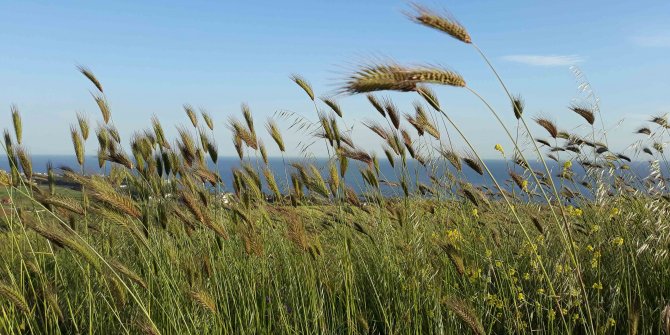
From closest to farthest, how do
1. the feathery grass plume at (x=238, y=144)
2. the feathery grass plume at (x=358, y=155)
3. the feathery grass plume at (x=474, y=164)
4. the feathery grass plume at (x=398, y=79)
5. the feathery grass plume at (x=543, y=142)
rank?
1. the feathery grass plume at (x=398, y=79)
2. the feathery grass plume at (x=474, y=164)
3. the feathery grass plume at (x=358, y=155)
4. the feathery grass plume at (x=238, y=144)
5. the feathery grass plume at (x=543, y=142)

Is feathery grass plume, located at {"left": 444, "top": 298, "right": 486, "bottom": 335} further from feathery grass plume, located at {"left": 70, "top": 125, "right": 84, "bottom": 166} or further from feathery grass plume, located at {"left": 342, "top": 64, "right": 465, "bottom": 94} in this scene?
feathery grass plume, located at {"left": 70, "top": 125, "right": 84, "bottom": 166}

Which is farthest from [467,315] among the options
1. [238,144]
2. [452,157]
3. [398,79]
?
[238,144]

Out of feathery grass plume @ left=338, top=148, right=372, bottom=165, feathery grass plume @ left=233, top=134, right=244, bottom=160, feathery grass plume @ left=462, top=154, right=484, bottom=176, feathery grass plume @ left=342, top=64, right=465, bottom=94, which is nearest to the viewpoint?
feathery grass plume @ left=342, top=64, right=465, bottom=94

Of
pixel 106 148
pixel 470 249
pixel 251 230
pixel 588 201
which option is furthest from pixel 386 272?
pixel 588 201

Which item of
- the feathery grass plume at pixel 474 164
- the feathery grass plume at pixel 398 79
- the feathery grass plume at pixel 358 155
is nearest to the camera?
the feathery grass plume at pixel 398 79

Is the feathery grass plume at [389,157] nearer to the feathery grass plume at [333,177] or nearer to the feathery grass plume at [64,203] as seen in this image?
the feathery grass plume at [333,177]

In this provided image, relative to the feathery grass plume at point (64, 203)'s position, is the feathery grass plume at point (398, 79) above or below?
above

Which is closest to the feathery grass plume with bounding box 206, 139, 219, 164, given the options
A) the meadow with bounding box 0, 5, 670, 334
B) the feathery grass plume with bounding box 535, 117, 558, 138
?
the meadow with bounding box 0, 5, 670, 334

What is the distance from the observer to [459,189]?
4.38 meters

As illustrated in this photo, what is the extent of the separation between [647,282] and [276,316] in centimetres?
218

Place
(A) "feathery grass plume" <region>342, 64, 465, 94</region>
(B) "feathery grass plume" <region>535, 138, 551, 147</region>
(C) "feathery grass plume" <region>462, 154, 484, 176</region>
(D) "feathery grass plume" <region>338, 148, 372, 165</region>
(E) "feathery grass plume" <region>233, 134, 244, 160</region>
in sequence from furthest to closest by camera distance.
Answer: (B) "feathery grass plume" <region>535, 138, 551, 147</region> < (E) "feathery grass plume" <region>233, 134, 244, 160</region> < (D) "feathery grass plume" <region>338, 148, 372, 165</region> < (C) "feathery grass plume" <region>462, 154, 484, 176</region> < (A) "feathery grass plume" <region>342, 64, 465, 94</region>

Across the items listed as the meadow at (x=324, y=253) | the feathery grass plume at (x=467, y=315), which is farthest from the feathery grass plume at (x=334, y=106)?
the feathery grass plume at (x=467, y=315)

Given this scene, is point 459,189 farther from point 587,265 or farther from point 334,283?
point 334,283

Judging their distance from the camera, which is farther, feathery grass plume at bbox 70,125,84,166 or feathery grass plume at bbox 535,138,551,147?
feathery grass plume at bbox 535,138,551,147
